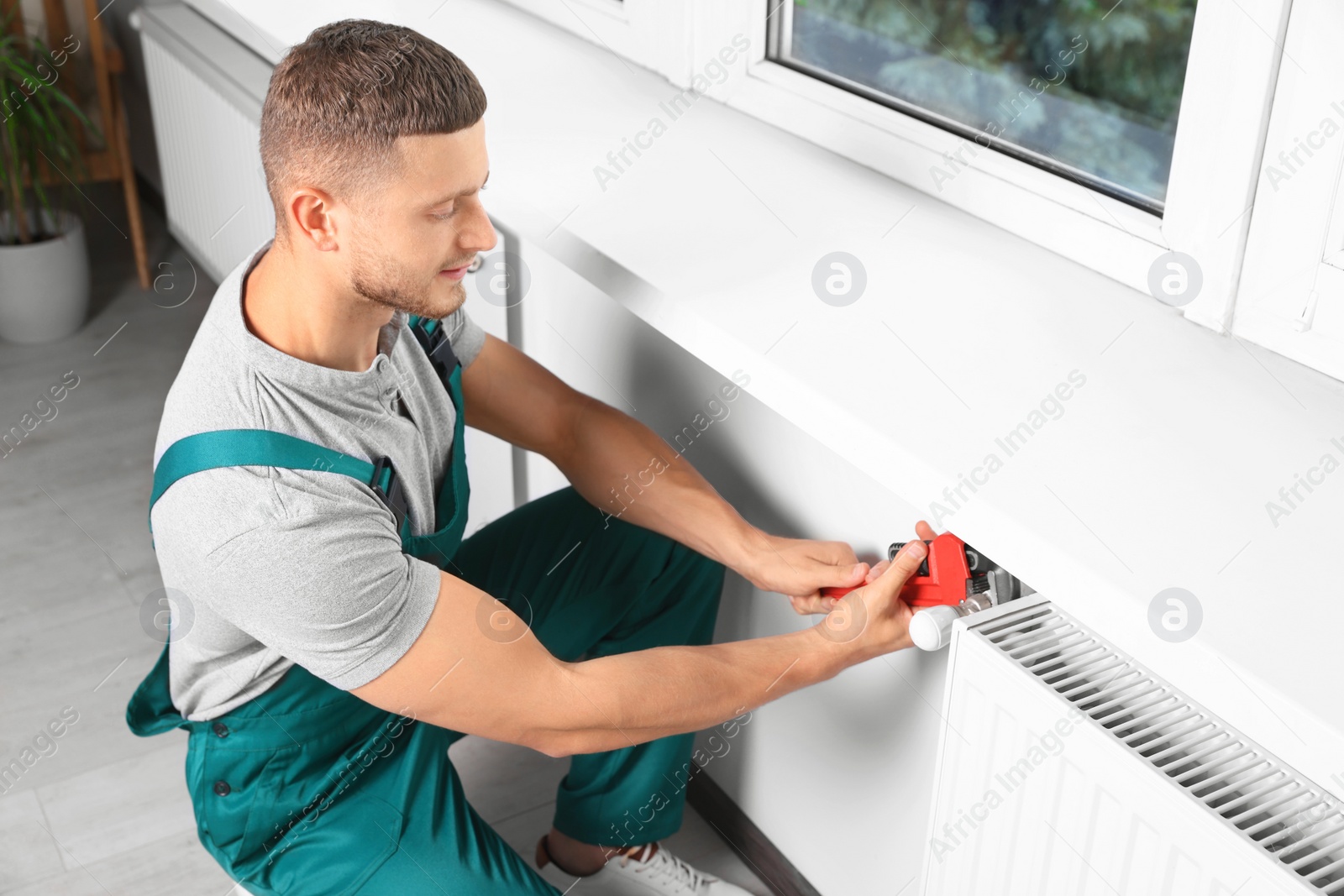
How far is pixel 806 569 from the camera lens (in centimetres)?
124

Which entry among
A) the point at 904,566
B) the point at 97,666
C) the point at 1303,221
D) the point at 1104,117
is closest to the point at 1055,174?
the point at 1104,117

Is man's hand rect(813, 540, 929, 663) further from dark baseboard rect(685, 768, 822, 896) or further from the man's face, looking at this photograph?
dark baseboard rect(685, 768, 822, 896)

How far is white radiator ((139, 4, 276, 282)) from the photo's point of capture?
2355 millimetres

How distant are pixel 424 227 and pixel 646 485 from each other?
44 centimetres

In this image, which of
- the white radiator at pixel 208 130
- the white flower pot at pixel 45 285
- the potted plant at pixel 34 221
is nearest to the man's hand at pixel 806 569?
the white radiator at pixel 208 130

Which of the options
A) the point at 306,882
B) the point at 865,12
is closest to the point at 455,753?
the point at 306,882

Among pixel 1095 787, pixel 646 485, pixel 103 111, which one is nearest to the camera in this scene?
pixel 1095 787

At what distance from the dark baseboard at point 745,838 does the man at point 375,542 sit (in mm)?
435

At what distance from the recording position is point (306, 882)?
1.23m

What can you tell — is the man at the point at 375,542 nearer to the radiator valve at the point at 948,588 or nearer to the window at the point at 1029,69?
the radiator valve at the point at 948,588

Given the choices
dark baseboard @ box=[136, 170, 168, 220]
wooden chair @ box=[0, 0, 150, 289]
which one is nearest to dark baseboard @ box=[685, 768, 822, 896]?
wooden chair @ box=[0, 0, 150, 289]

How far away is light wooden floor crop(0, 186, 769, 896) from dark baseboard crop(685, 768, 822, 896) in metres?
0.02

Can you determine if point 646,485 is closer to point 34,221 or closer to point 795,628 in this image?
point 795,628

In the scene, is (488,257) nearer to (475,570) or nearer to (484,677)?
(475,570)
